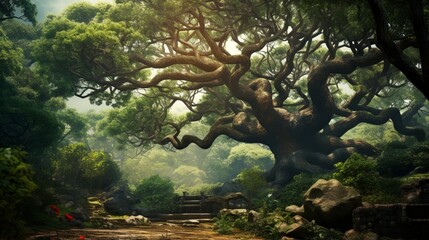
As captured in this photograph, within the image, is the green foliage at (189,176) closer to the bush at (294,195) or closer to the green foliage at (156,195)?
the green foliage at (156,195)

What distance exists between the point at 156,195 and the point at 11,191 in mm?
17826

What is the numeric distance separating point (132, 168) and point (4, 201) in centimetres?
5518

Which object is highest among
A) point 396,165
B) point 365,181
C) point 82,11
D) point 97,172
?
point 82,11

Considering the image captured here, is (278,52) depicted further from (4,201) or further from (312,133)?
(4,201)

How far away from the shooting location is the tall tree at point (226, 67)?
20781 mm

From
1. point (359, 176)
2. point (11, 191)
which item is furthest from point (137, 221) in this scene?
point (11, 191)

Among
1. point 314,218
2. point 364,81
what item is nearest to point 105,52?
point 314,218

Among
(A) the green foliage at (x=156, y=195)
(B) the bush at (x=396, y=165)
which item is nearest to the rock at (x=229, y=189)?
(A) the green foliage at (x=156, y=195)

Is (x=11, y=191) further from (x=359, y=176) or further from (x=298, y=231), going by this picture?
(x=359, y=176)

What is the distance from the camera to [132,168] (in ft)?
193

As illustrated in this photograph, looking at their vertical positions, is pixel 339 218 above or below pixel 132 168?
below

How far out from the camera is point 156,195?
75.5 ft

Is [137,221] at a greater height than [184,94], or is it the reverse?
[184,94]

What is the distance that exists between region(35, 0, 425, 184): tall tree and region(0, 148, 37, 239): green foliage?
14.9 meters
